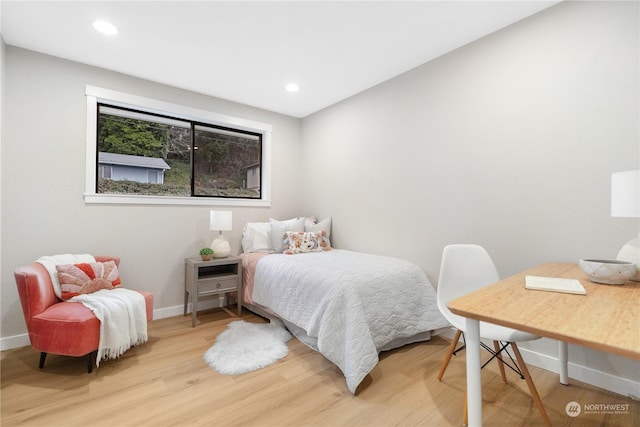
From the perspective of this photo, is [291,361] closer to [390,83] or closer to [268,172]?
[268,172]

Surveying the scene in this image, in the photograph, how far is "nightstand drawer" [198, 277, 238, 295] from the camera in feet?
9.74

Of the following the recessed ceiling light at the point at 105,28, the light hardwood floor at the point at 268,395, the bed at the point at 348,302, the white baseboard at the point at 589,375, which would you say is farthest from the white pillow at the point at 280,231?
the white baseboard at the point at 589,375

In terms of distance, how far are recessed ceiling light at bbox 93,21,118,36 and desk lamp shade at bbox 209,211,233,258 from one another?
172cm

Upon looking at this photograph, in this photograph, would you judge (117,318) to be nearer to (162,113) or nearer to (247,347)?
(247,347)

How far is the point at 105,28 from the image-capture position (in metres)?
2.23

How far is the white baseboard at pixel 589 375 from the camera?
175 centimetres

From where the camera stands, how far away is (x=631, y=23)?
175cm

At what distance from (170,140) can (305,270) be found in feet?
7.54

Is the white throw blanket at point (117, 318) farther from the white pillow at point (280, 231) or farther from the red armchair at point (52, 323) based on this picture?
the white pillow at point (280, 231)

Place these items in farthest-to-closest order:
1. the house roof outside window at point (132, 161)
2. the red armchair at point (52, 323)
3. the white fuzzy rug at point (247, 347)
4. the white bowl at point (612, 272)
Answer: the house roof outside window at point (132, 161)
the white fuzzy rug at point (247, 347)
the red armchair at point (52, 323)
the white bowl at point (612, 272)

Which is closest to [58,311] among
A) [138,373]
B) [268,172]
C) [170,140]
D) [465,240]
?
[138,373]

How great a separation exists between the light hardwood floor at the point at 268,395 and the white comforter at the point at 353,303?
184 mm

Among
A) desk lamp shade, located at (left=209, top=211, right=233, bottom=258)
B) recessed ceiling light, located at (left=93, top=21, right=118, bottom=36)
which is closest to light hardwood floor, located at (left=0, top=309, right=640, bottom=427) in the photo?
desk lamp shade, located at (left=209, top=211, right=233, bottom=258)

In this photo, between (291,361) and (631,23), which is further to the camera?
(291,361)
